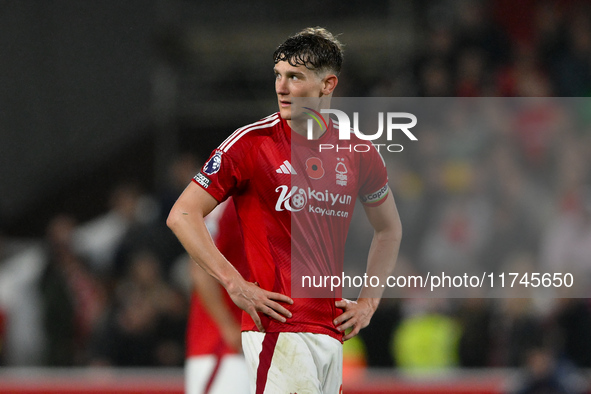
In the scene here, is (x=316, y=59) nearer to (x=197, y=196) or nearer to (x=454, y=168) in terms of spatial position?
(x=197, y=196)

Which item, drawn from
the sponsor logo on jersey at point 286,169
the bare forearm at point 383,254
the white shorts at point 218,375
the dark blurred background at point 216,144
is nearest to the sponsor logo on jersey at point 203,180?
the sponsor logo on jersey at point 286,169

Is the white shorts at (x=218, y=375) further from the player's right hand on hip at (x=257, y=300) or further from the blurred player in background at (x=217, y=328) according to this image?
the player's right hand on hip at (x=257, y=300)

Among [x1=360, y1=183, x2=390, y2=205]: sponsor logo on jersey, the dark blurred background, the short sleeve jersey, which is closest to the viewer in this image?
the short sleeve jersey

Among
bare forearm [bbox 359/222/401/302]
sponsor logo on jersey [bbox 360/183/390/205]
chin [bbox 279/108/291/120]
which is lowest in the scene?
bare forearm [bbox 359/222/401/302]

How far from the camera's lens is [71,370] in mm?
9812

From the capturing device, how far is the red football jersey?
5.55m

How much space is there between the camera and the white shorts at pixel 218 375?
580 cm

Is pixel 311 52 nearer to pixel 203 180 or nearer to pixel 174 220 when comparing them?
pixel 203 180

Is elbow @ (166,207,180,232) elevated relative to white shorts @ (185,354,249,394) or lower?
elevated

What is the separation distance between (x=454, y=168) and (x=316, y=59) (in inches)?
238

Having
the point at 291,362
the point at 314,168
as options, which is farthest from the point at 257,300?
the point at 314,168

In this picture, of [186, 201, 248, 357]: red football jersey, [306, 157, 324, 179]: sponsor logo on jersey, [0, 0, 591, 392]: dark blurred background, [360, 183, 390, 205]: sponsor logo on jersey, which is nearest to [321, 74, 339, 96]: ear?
[306, 157, 324, 179]: sponsor logo on jersey

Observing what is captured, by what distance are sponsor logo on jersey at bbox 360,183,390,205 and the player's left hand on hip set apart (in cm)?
52

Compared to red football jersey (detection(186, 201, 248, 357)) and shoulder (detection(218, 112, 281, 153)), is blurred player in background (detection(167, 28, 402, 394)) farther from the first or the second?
red football jersey (detection(186, 201, 248, 357))
